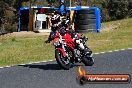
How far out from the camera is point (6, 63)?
14531 mm

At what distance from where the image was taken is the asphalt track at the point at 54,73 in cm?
1026

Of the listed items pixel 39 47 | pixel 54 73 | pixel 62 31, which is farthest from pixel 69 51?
pixel 39 47

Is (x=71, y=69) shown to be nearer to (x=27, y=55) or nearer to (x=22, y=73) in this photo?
(x=22, y=73)

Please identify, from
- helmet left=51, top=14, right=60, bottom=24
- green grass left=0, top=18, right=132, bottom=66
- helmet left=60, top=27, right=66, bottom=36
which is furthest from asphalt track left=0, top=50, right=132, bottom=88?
green grass left=0, top=18, right=132, bottom=66

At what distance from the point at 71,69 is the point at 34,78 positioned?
5.08 ft

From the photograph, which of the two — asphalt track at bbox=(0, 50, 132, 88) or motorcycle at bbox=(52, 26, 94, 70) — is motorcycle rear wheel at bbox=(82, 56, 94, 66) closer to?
motorcycle at bbox=(52, 26, 94, 70)

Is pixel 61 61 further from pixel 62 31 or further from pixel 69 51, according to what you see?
pixel 62 31

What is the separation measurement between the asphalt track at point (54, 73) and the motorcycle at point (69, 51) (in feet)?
0.71

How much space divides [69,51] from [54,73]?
40.5 inches

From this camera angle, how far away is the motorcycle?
1233cm

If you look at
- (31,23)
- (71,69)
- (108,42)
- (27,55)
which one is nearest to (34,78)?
(71,69)

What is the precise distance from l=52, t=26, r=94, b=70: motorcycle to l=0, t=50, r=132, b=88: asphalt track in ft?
0.71

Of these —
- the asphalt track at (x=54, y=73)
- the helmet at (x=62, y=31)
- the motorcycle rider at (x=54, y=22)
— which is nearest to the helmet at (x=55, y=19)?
the motorcycle rider at (x=54, y=22)

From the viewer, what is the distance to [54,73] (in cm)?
1188
